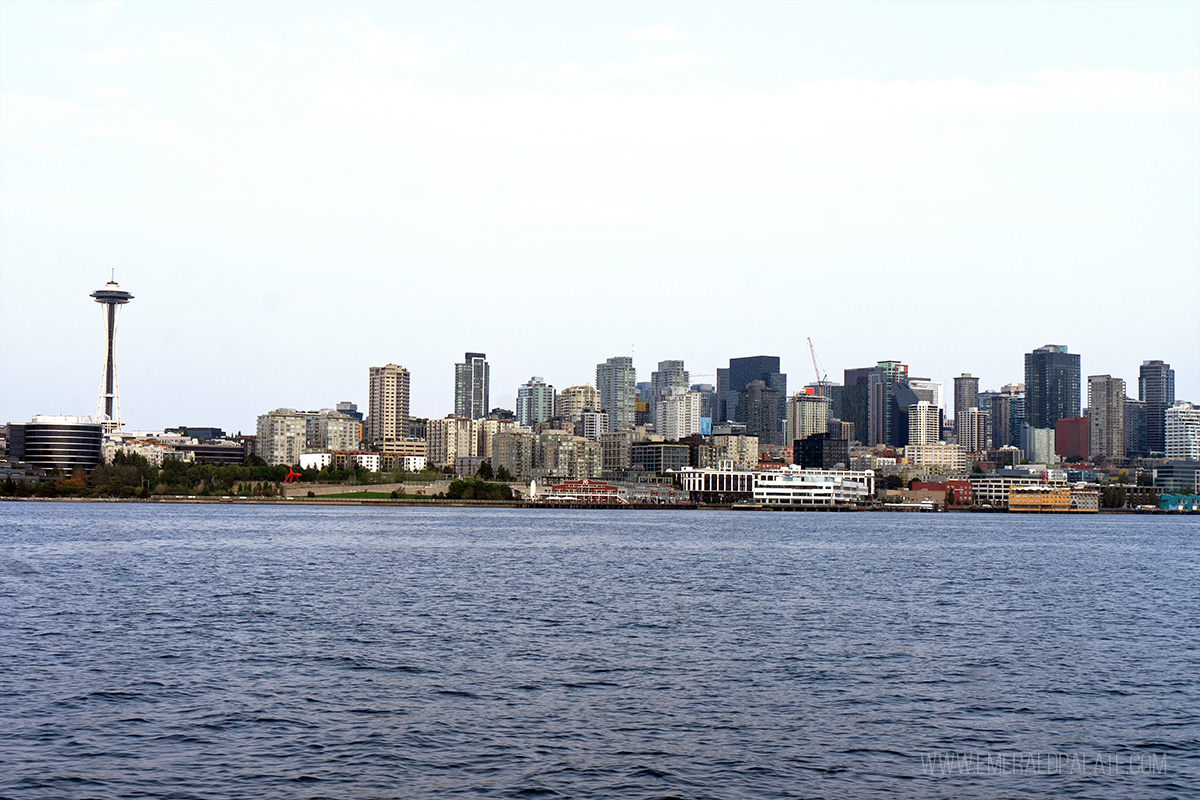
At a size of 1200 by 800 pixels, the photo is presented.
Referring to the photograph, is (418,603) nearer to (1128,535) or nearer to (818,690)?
(818,690)

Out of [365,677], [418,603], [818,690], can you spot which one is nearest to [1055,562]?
[418,603]

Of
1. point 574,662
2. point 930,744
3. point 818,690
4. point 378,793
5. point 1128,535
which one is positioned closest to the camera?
point 378,793

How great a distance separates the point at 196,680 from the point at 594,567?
154 feet

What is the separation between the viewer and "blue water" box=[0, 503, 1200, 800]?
25.9 meters

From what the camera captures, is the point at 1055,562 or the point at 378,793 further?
the point at 1055,562

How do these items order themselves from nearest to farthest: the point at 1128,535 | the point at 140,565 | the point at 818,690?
the point at 818,690 → the point at 140,565 → the point at 1128,535

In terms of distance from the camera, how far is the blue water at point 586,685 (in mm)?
25859

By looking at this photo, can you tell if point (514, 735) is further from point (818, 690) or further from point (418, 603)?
point (418, 603)

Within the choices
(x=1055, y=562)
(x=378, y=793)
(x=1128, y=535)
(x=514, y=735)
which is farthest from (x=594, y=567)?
(x=1128, y=535)

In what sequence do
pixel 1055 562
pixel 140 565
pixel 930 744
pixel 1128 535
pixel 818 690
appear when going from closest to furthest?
pixel 930 744 → pixel 818 690 → pixel 140 565 → pixel 1055 562 → pixel 1128 535

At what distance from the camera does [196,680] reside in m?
35.2

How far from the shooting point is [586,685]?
35.2 m

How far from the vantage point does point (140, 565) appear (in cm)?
7625

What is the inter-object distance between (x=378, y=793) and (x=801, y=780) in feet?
29.4
